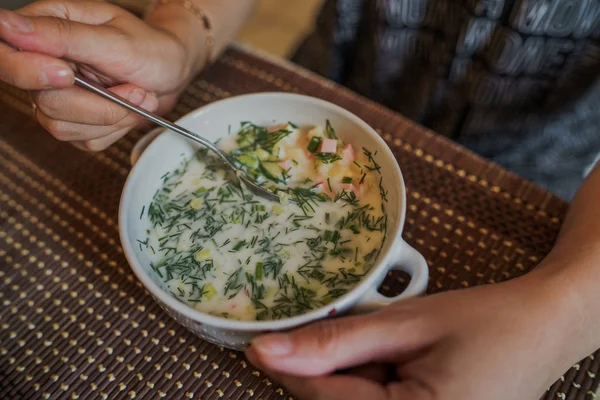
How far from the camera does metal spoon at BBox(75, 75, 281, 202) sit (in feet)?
2.15

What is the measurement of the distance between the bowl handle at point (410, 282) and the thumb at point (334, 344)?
34 mm

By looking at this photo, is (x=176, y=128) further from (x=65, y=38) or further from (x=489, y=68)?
(x=489, y=68)

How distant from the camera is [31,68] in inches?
23.7

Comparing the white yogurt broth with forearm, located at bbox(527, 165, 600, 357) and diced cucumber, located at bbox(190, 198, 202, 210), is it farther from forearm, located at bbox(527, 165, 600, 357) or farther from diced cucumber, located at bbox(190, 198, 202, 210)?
forearm, located at bbox(527, 165, 600, 357)

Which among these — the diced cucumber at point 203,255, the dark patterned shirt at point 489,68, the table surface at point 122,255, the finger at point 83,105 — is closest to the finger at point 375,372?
the table surface at point 122,255

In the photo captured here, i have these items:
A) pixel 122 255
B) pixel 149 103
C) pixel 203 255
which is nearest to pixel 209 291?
pixel 203 255

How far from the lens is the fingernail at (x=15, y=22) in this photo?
581 mm

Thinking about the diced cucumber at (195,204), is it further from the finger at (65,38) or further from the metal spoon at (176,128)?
the finger at (65,38)

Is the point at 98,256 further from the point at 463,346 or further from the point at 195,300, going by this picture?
the point at 463,346

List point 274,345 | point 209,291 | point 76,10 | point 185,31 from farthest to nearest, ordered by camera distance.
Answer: point 185,31, point 76,10, point 209,291, point 274,345

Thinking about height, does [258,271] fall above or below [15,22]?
below

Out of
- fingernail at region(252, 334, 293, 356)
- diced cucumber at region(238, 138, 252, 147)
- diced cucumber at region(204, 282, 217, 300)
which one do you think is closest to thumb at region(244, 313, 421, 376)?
fingernail at region(252, 334, 293, 356)

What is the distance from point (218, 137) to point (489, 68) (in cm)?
48

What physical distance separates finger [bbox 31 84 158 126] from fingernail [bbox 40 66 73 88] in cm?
5
